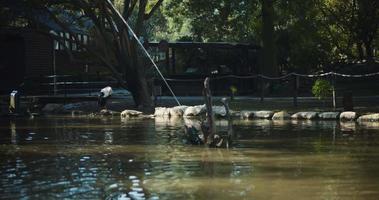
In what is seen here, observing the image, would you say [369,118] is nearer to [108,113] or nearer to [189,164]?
[189,164]

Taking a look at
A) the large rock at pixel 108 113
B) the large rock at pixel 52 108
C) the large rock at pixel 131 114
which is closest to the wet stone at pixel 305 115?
the large rock at pixel 131 114

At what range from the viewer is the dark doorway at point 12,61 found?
124 ft

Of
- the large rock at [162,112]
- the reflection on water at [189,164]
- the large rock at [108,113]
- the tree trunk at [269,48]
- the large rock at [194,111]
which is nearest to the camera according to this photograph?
the reflection on water at [189,164]

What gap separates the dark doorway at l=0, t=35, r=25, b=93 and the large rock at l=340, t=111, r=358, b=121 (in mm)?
22606

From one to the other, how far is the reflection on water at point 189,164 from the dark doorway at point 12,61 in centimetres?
1947

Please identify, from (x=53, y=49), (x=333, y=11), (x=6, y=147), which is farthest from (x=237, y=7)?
(x=6, y=147)

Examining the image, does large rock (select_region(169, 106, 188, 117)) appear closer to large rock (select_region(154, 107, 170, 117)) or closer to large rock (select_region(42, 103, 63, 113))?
large rock (select_region(154, 107, 170, 117))

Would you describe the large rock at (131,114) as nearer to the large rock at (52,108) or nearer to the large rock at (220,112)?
the large rock at (220,112)

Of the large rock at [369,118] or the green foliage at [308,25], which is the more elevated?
the green foliage at [308,25]

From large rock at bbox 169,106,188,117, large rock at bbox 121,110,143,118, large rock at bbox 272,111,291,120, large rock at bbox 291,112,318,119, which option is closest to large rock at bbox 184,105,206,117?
large rock at bbox 169,106,188,117

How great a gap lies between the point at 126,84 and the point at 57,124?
706 cm

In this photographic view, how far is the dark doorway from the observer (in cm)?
3775

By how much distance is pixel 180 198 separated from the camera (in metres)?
8.66

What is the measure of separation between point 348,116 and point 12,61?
2401 centimetres
